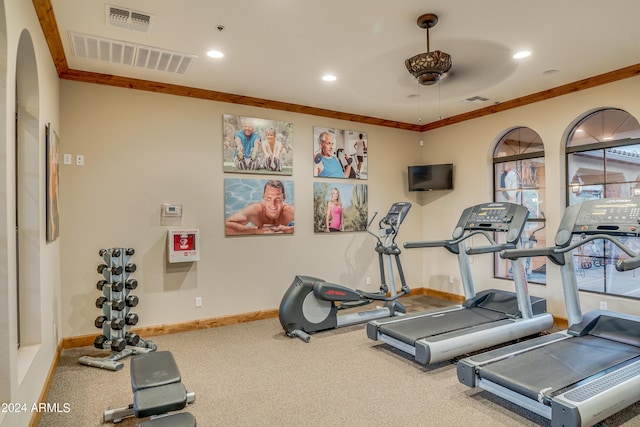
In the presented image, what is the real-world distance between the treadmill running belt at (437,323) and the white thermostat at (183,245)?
2423 millimetres

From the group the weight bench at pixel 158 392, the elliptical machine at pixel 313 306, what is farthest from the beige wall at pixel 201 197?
the weight bench at pixel 158 392

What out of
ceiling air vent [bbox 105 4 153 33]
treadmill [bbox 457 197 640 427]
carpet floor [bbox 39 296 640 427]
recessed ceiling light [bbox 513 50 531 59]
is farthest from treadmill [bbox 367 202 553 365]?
ceiling air vent [bbox 105 4 153 33]

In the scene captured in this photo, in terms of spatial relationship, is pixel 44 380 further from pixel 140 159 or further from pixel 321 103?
pixel 321 103

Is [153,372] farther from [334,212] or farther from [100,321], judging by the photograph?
[334,212]

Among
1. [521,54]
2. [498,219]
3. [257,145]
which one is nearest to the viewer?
[521,54]

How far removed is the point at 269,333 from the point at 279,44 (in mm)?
3268

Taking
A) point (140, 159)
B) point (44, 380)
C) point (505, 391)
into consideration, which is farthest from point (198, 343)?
point (505, 391)

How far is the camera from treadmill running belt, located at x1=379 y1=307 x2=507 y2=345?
385 cm

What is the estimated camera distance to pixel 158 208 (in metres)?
4.63

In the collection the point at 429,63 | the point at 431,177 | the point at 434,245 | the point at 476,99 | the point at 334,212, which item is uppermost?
the point at 476,99

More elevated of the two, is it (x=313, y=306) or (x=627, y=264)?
(x=627, y=264)

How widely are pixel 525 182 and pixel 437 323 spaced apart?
2.75m

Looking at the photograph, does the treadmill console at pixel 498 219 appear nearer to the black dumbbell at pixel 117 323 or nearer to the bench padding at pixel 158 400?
the bench padding at pixel 158 400

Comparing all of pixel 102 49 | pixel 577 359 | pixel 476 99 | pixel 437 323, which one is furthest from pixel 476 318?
pixel 102 49
